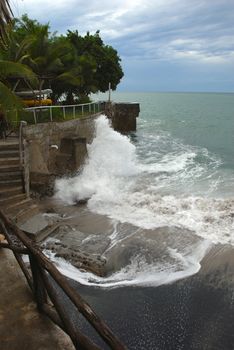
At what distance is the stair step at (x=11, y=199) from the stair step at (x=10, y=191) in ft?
0.47

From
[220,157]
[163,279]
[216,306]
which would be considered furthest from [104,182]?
[220,157]

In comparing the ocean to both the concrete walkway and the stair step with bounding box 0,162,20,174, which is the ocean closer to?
the stair step with bounding box 0,162,20,174

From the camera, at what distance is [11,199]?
11.9 meters

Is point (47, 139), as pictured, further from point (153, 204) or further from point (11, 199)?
point (153, 204)

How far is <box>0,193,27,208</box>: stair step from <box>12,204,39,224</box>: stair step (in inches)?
18.1

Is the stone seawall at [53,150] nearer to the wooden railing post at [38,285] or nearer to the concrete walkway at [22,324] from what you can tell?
the concrete walkway at [22,324]

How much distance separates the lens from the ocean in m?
7.40

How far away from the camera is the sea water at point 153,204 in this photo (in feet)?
31.4

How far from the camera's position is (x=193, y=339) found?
23.1 feet

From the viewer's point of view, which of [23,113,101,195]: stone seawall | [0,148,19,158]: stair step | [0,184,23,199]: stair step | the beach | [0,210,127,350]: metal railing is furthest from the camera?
[23,113,101,195]: stone seawall

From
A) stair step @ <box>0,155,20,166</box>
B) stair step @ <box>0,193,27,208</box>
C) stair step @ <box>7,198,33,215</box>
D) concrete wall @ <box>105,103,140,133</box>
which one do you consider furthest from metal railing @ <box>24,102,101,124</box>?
concrete wall @ <box>105,103,140,133</box>

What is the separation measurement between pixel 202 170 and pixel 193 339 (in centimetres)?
1631

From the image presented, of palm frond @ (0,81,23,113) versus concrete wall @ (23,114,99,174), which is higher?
palm frond @ (0,81,23,113)

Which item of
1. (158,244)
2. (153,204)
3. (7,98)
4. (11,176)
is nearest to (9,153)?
(11,176)
